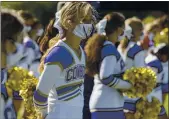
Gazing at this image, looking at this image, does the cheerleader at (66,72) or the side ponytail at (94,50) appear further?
the side ponytail at (94,50)

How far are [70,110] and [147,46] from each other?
7049mm

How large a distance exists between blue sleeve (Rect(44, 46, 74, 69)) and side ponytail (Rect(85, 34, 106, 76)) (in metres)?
1.65

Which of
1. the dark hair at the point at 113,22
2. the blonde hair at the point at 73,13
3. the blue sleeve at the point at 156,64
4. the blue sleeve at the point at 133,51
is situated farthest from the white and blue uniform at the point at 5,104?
the blue sleeve at the point at 156,64

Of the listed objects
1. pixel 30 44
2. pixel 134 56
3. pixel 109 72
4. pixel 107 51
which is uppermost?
pixel 30 44

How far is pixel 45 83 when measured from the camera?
5254 millimetres

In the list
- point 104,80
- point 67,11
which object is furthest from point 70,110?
point 104,80

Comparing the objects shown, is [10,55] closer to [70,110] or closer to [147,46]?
[70,110]

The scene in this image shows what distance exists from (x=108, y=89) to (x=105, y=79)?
155 millimetres

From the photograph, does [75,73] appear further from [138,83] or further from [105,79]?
[138,83]

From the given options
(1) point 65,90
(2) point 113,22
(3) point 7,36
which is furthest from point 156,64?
(1) point 65,90

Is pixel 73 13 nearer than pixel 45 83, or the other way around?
pixel 45 83

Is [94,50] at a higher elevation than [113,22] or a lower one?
lower

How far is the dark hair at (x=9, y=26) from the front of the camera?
6.73 meters

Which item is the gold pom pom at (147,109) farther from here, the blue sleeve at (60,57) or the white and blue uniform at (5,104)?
the blue sleeve at (60,57)
